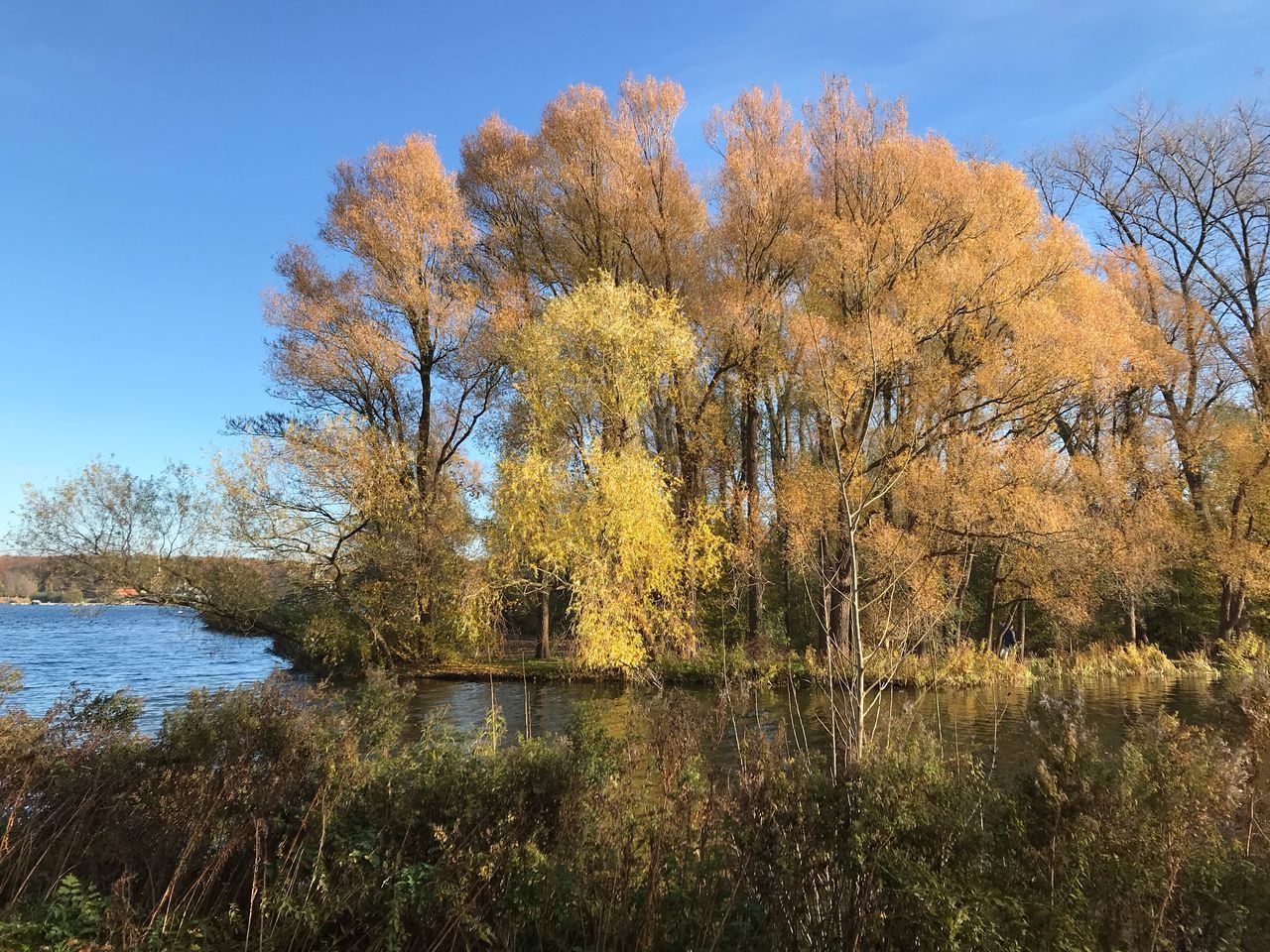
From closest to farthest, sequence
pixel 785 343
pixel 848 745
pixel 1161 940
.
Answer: pixel 1161 940, pixel 848 745, pixel 785 343

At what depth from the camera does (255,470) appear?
16.9 metres

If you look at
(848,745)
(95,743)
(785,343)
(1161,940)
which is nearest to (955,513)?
(785,343)

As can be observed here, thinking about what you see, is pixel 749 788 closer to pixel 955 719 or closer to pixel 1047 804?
pixel 1047 804

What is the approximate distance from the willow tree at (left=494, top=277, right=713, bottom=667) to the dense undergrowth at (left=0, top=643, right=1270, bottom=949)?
11.1 m

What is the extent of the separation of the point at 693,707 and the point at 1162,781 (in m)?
2.18

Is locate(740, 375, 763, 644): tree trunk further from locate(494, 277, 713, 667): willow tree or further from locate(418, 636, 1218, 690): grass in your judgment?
locate(418, 636, 1218, 690): grass

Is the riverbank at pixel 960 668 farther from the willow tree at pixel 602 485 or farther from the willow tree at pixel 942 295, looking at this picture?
the willow tree at pixel 942 295

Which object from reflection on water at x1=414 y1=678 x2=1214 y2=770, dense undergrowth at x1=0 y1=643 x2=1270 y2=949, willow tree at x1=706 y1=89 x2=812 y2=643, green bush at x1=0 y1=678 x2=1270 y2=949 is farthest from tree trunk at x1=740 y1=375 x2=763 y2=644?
green bush at x1=0 y1=678 x2=1270 y2=949

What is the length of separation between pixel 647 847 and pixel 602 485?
481 inches

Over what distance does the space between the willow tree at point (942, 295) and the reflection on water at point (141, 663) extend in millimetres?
13823

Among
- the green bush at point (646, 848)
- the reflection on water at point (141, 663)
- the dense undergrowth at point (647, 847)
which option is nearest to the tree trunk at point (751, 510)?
the reflection on water at point (141, 663)

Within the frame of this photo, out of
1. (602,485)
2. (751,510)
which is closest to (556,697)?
(602,485)

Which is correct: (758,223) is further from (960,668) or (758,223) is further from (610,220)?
(960,668)

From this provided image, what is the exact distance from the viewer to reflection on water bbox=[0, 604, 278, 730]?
512 inches
